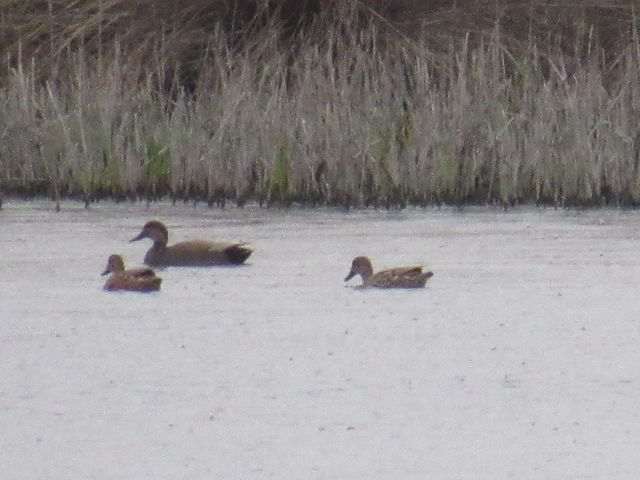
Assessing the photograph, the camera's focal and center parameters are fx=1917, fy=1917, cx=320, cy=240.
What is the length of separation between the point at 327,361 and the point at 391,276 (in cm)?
173

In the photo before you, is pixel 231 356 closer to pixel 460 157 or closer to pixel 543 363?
pixel 543 363

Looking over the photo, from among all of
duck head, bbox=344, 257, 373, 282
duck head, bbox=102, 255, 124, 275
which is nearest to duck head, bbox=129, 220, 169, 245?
duck head, bbox=102, 255, 124, 275

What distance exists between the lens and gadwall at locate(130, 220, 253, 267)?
323 inches

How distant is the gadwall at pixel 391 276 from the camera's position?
7.36m

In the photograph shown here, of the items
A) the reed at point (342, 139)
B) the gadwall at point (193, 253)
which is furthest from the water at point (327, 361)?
the reed at point (342, 139)

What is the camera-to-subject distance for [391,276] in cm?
745

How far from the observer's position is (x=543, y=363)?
5688mm

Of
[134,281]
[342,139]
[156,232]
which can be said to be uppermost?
[342,139]

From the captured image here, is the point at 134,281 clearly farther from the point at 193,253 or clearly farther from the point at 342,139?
the point at 342,139

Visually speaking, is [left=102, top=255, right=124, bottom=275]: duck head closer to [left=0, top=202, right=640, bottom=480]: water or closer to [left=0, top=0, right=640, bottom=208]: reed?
[left=0, top=202, right=640, bottom=480]: water

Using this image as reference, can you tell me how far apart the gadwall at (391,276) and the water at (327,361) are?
0.06 metres

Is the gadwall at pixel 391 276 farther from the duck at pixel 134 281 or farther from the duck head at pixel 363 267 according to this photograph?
the duck at pixel 134 281

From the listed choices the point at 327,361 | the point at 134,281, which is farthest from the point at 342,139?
the point at 327,361

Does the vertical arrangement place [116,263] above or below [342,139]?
below
